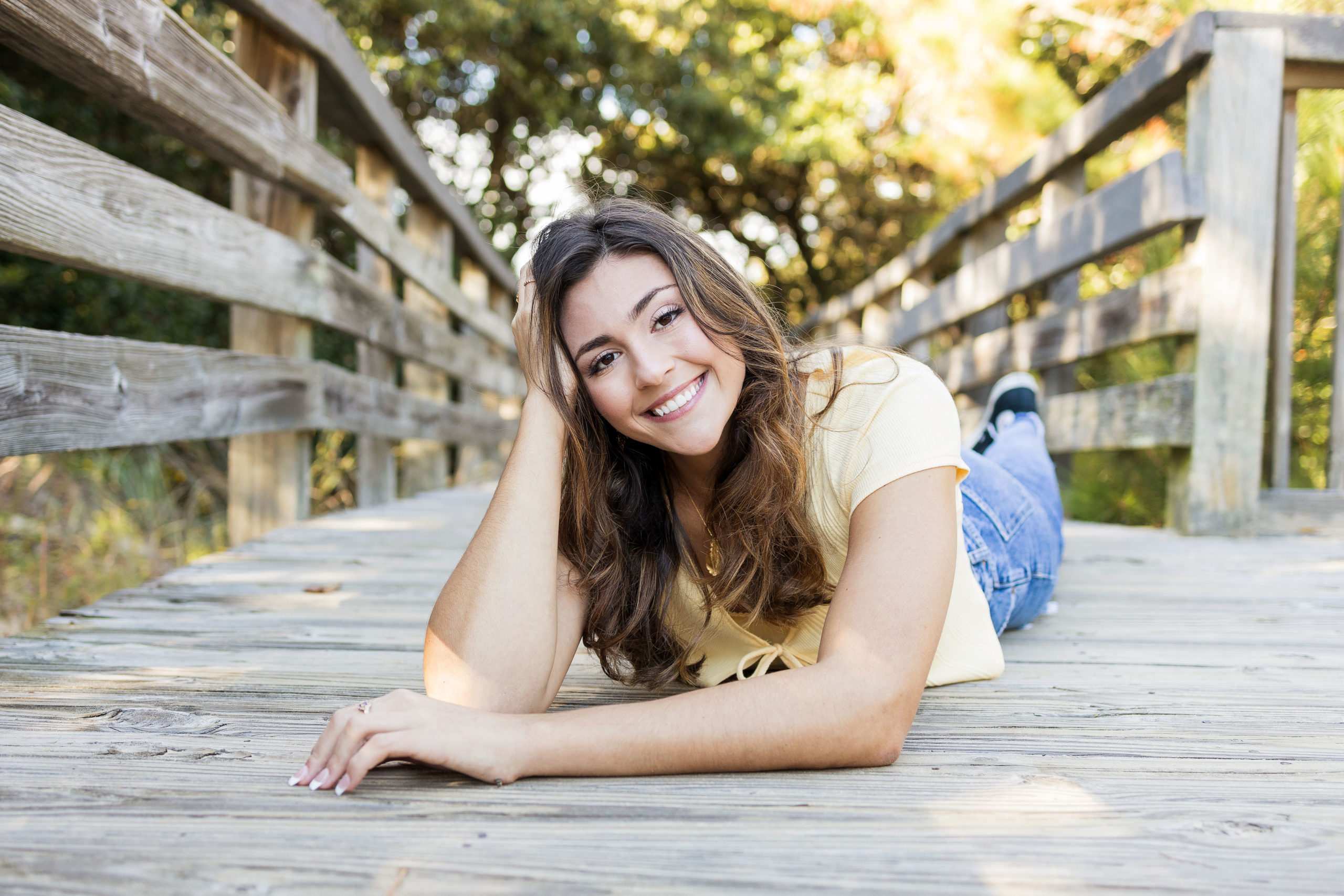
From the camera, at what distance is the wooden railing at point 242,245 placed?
156cm

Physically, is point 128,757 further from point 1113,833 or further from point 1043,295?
point 1043,295

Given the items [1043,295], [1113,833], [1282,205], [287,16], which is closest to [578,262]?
[1113,833]

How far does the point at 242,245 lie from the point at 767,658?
169cm

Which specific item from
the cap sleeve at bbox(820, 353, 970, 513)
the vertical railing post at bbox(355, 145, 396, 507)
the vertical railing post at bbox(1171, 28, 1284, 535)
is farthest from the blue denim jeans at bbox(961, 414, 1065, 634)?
the vertical railing post at bbox(355, 145, 396, 507)

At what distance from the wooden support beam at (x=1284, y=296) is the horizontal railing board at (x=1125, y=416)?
312mm

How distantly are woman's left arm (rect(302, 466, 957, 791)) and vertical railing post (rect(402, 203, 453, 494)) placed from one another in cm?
327

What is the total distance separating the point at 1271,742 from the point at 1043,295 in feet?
22.2

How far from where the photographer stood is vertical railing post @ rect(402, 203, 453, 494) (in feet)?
14.5

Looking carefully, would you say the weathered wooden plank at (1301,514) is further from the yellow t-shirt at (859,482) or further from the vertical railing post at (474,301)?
the vertical railing post at (474,301)

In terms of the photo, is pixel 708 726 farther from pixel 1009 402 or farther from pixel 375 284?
pixel 375 284

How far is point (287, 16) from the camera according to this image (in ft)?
8.38

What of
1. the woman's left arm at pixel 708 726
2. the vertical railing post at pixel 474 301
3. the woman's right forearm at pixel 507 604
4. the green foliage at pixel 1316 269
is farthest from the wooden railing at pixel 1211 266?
the vertical railing post at pixel 474 301

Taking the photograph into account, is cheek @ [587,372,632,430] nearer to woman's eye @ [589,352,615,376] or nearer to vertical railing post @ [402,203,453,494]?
woman's eye @ [589,352,615,376]

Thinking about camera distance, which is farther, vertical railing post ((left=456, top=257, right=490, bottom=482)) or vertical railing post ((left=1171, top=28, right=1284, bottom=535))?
vertical railing post ((left=456, top=257, right=490, bottom=482))
